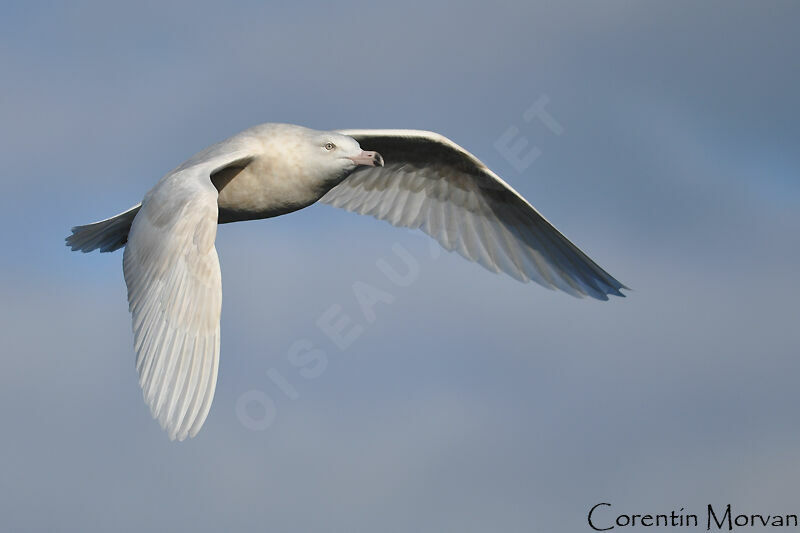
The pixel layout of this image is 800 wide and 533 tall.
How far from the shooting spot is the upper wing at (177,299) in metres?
7.64

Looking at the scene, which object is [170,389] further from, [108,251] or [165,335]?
[108,251]

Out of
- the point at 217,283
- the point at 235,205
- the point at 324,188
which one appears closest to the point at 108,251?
the point at 235,205

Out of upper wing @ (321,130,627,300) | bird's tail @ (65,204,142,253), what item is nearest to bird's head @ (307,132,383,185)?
upper wing @ (321,130,627,300)

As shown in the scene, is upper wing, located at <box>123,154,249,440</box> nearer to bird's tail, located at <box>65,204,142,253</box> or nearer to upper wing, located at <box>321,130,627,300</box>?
bird's tail, located at <box>65,204,142,253</box>

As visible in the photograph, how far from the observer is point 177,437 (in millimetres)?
7559

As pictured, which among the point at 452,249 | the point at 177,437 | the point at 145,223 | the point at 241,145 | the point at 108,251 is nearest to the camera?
the point at 177,437

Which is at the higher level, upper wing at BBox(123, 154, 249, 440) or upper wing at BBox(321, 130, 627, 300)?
upper wing at BBox(321, 130, 627, 300)

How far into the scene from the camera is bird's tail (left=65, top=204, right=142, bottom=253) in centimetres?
1129

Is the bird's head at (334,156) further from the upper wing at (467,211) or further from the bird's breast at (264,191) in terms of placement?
the upper wing at (467,211)

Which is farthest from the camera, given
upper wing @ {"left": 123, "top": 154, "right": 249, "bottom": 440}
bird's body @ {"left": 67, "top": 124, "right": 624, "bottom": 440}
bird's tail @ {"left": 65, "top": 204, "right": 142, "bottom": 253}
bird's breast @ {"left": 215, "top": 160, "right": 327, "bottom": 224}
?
bird's tail @ {"left": 65, "top": 204, "right": 142, "bottom": 253}

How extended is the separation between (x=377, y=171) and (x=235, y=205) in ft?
9.28

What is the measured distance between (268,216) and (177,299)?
238 centimetres

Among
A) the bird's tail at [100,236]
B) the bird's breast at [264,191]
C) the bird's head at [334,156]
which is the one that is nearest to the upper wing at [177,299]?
the bird's breast at [264,191]

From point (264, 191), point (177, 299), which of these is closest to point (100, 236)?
point (264, 191)
